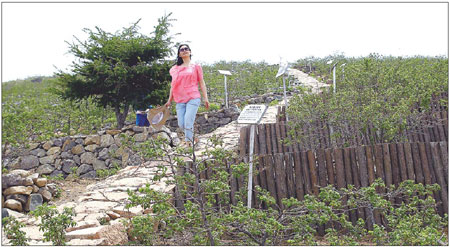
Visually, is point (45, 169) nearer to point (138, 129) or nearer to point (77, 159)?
point (77, 159)

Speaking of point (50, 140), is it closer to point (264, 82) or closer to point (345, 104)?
point (345, 104)

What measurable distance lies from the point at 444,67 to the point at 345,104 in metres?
6.32

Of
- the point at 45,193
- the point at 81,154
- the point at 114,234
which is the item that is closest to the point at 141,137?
the point at 81,154

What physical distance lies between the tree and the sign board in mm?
4147

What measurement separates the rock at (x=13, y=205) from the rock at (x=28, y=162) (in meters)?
4.31

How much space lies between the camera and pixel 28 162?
8.51m

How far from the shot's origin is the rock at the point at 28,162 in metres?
8.48

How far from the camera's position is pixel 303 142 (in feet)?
20.9

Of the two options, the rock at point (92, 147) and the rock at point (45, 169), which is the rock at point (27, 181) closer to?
the rock at point (92, 147)

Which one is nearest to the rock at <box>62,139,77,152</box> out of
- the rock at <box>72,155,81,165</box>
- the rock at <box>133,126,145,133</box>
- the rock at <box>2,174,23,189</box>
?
the rock at <box>72,155,81,165</box>

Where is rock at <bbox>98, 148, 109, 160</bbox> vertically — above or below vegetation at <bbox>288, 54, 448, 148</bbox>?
below

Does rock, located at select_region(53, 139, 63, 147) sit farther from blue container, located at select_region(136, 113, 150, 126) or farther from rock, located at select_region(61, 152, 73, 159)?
blue container, located at select_region(136, 113, 150, 126)

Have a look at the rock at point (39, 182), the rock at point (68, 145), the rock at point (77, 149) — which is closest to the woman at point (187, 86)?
the rock at point (39, 182)

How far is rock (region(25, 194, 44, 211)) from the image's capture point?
467 cm
